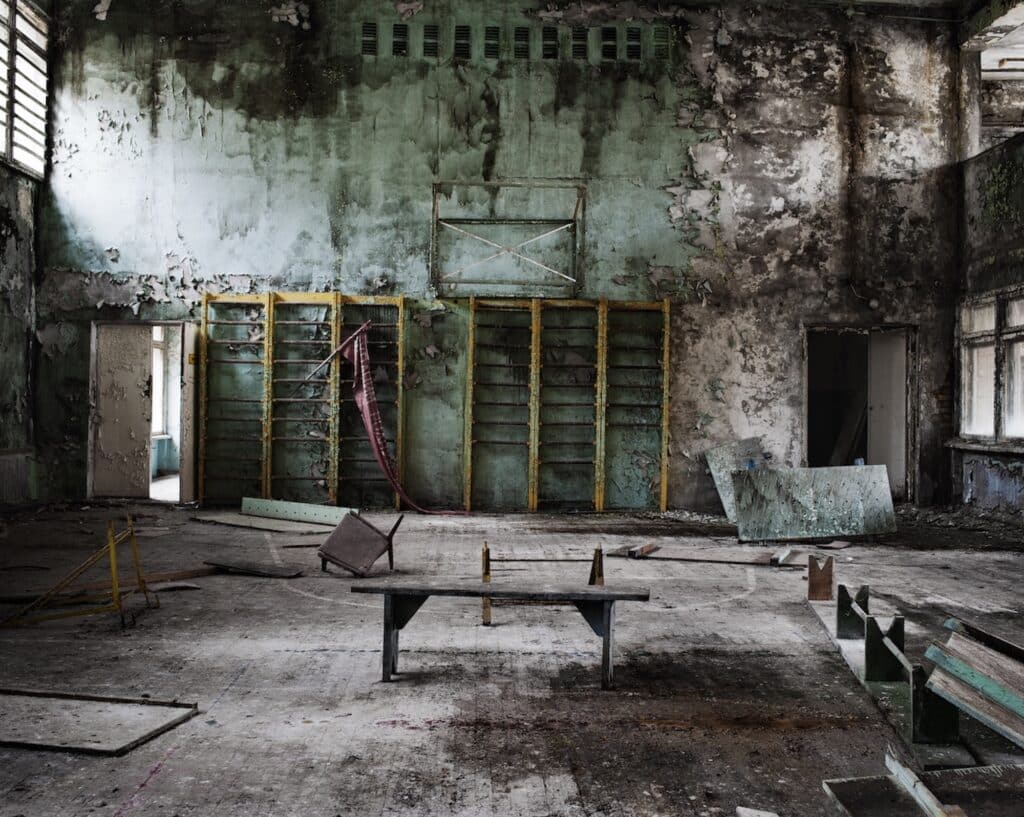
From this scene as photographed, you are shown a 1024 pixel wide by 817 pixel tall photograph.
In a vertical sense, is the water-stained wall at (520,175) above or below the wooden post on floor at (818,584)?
above

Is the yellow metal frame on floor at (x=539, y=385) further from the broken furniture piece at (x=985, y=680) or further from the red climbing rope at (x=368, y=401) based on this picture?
the broken furniture piece at (x=985, y=680)

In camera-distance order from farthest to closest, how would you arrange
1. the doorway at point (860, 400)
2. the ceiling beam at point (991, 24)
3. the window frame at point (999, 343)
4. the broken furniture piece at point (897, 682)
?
the doorway at point (860, 400) < the ceiling beam at point (991, 24) < the window frame at point (999, 343) < the broken furniture piece at point (897, 682)

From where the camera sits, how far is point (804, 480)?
816cm

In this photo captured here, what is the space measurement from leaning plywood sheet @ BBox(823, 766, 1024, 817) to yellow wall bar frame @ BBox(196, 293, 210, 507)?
29.4 ft

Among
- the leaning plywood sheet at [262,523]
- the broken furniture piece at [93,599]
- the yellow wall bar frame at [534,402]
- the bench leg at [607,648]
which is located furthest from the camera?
the yellow wall bar frame at [534,402]

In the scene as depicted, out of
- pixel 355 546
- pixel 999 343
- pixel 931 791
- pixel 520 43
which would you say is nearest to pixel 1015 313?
pixel 999 343

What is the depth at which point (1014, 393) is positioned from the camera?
9164 millimetres

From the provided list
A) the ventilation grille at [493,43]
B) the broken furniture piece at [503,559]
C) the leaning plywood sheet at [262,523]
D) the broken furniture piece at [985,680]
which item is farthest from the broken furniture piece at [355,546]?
the ventilation grille at [493,43]

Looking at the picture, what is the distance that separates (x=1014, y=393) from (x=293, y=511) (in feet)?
25.4

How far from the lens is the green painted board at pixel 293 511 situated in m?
8.70

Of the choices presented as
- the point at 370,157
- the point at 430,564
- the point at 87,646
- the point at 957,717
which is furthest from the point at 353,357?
the point at 957,717

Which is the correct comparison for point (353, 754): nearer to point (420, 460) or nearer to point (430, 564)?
point (430, 564)

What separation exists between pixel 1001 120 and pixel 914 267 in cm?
335

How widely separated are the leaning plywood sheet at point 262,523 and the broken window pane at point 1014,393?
7252 mm
